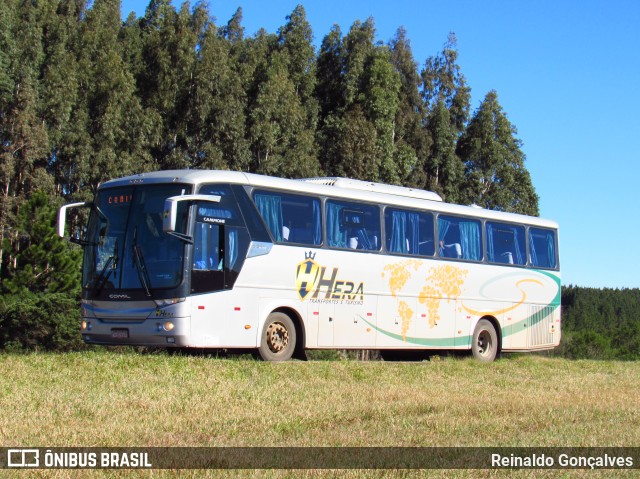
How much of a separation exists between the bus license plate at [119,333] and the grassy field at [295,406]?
0.59 metres

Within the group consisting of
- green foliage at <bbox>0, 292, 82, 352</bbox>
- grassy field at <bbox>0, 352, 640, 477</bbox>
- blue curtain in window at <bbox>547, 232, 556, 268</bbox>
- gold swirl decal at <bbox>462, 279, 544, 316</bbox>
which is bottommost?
grassy field at <bbox>0, 352, 640, 477</bbox>

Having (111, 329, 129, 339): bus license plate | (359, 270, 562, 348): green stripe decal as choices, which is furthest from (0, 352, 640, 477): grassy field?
(359, 270, 562, 348): green stripe decal

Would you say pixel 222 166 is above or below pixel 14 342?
above

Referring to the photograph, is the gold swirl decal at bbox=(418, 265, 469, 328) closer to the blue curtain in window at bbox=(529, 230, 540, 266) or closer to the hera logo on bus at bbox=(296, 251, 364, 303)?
the hera logo on bus at bbox=(296, 251, 364, 303)

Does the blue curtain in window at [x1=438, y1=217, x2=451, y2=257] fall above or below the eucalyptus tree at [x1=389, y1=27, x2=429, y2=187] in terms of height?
below

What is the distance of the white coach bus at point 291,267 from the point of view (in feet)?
57.7

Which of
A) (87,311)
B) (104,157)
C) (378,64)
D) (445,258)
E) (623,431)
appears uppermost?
(378,64)

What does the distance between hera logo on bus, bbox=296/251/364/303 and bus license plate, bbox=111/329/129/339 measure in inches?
135

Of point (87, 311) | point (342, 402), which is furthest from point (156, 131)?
point (342, 402)

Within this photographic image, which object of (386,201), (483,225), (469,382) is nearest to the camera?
(469,382)

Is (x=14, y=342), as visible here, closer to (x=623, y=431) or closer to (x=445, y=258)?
(x=445, y=258)

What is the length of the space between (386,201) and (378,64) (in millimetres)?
55182

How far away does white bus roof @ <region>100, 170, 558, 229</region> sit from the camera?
18141mm

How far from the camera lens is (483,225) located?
964 inches
